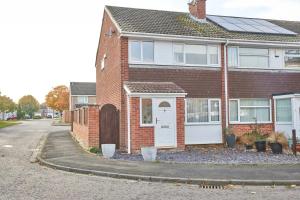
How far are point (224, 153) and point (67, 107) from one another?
2676 inches

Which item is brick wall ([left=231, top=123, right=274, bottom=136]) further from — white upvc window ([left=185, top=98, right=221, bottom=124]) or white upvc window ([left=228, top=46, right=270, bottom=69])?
white upvc window ([left=228, top=46, right=270, bottom=69])

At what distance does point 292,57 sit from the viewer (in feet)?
70.2

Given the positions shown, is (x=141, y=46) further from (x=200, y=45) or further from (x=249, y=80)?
(x=249, y=80)

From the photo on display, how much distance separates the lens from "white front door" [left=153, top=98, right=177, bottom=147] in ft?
57.0

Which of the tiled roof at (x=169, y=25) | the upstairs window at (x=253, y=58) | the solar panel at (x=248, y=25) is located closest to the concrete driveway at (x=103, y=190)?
the tiled roof at (x=169, y=25)

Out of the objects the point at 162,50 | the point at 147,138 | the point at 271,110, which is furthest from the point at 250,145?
the point at 162,50

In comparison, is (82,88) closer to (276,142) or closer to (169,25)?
(169,25)

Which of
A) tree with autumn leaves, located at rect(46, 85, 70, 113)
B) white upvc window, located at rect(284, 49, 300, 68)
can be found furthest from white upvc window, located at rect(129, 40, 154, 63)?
tree with autumn leaves, located at rect(46, 85, 70, 113)

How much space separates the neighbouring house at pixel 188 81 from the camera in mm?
17547

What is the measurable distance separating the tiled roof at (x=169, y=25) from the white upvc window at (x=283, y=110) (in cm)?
349

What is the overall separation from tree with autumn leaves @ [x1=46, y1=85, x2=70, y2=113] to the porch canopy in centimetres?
6581

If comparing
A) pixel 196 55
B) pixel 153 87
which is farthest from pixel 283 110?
pixel 153 87

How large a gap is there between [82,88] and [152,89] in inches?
2127

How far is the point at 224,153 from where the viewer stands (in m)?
16.9
